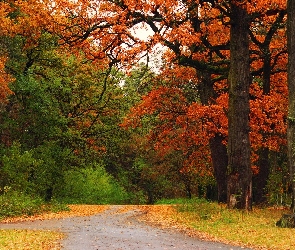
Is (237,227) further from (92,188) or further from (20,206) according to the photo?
(92,188)

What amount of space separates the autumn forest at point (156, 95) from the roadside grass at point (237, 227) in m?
1.44

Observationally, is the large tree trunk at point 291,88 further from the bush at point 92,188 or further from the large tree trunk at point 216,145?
the bush at point 92,188

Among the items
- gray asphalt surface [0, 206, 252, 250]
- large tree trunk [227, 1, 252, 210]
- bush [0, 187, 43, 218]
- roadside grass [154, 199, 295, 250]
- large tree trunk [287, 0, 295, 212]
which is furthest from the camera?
bush [0, 187, 43, 218]

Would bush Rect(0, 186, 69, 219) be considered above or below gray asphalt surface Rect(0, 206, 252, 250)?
above

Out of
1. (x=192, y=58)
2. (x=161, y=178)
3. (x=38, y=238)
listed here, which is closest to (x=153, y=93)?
(x=192, y=58)

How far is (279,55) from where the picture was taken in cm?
2478

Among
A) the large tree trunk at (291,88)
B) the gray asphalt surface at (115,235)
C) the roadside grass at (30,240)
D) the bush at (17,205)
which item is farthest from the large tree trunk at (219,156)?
the roadside grass at (30,240)

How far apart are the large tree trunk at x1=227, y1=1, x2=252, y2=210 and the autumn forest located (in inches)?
1.5

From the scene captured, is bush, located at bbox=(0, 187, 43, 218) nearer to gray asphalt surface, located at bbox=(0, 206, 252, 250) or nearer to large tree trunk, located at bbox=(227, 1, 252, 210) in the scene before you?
gray asphalt surface, located at bbox=(0, 206, 252, 250)

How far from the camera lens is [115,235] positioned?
13.6 metres

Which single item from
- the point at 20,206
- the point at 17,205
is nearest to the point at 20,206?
the point at 20,206

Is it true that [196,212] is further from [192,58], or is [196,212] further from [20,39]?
[20,39]

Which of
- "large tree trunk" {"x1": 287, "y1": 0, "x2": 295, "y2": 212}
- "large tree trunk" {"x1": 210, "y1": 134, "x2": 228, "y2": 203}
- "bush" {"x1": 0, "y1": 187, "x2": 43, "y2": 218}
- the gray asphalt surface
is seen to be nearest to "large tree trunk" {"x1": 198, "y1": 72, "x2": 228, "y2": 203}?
"large tree trunk" {"x1": 210, "y1": 134, "x2": 228, "y2": 203}

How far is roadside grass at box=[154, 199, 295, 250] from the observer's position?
12.0m
